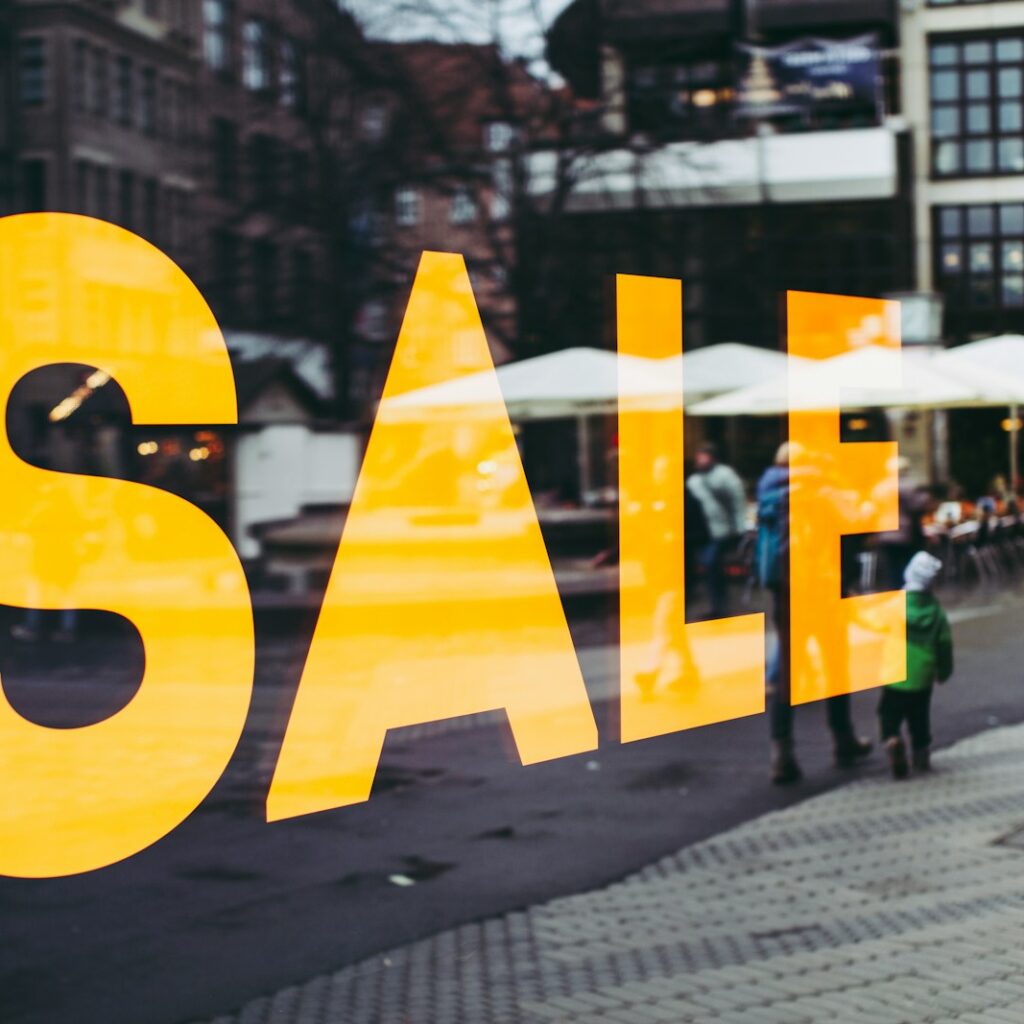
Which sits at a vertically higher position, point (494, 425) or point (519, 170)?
point (519, 170)

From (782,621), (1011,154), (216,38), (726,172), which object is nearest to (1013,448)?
(782,621)

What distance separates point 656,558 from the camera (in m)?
6.06

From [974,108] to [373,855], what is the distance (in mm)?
4301

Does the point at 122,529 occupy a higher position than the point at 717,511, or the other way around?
the point at 122,529

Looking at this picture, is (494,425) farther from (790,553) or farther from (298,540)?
(790,553)

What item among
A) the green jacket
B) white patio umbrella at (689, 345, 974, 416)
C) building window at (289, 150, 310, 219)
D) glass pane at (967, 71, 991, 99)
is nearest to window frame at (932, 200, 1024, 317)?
glass pane at (967, 71, 991, 99)

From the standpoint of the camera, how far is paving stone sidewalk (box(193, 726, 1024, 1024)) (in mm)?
4191

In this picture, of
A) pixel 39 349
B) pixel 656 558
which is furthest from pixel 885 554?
pixel 39 349

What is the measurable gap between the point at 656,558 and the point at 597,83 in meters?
3.43

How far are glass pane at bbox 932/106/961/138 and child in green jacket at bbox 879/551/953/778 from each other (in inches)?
79.8

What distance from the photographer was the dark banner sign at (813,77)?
24.9 feet

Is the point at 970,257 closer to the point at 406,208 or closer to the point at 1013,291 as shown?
the point at 1013,291

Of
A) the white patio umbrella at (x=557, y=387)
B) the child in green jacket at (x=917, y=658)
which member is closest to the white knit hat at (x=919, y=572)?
the child in green jacket at (x=917, y=658)

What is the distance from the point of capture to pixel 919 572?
690 cm
